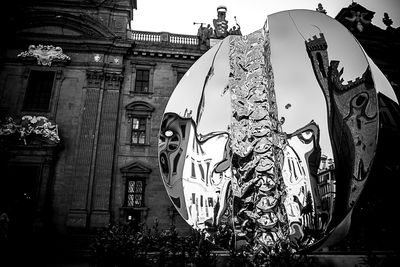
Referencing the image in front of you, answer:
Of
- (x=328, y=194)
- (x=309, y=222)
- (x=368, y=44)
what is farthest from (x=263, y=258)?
(x=368, y=44)

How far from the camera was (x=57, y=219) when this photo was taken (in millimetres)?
16516

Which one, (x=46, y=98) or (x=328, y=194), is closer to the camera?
(x=328, y=194)

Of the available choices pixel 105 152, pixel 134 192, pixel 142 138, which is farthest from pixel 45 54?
pixel 134 192

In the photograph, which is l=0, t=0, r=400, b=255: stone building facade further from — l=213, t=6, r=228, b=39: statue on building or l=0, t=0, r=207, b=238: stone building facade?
l=213, t=6, r=228, b=39: statue on building

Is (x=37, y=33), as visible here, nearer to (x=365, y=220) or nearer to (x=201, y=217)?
(x=201, y=217)

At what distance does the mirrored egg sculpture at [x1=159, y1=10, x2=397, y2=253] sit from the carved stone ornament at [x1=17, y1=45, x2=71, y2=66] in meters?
16.7

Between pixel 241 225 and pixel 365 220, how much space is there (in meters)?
5.48

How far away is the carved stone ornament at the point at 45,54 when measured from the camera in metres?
19.5

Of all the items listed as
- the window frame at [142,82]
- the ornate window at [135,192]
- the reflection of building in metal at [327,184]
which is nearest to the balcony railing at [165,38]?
the window frame at [142,82]

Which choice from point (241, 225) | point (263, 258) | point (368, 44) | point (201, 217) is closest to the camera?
point (263, 258)

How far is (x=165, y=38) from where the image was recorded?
2200cm

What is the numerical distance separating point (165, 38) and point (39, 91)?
9.49 meters

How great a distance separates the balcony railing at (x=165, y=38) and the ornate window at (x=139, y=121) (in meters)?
5.29

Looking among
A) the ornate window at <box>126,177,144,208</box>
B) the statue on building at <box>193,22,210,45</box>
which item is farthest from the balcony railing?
the ornate window at <box>126,177,144,208</box>
